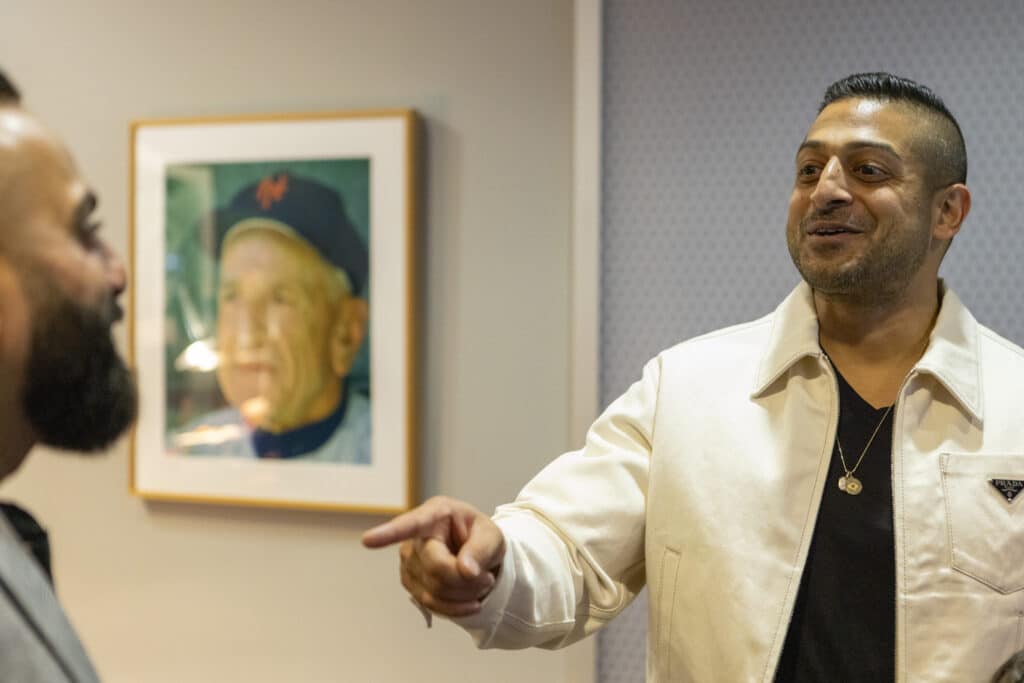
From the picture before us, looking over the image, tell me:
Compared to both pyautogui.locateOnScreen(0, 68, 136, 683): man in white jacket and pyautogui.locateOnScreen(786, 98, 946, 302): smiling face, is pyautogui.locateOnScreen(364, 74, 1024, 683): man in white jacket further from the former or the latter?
pyautogui.locateOnScreen(0, 68, 136, 683): man in white jacket

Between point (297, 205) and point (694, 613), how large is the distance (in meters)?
1.31

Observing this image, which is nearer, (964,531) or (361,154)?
(964,531)

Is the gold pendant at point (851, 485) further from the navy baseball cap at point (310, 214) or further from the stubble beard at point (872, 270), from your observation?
the navy baseball cap at point (310, 214)

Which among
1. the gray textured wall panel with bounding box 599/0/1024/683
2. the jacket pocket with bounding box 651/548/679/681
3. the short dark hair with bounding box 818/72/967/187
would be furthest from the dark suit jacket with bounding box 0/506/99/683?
the gray textured wall panel with bounding box 599/0/1024/683

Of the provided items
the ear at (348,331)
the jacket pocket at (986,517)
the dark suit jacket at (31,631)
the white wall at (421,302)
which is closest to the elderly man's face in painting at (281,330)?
the ear at (348,331)

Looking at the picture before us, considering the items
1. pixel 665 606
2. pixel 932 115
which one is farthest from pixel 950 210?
pixel 665 606

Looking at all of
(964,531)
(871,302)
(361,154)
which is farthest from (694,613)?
(361,154)

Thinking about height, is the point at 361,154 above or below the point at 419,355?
above

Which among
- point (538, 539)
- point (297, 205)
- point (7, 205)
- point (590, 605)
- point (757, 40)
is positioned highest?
point (757, 40)

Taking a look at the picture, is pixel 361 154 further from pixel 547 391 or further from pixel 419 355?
pixel 547 391

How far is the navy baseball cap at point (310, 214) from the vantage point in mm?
2217

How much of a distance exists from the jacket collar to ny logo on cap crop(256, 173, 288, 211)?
47.0 inches

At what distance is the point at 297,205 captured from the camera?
2252mm

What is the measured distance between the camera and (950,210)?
1515mm
